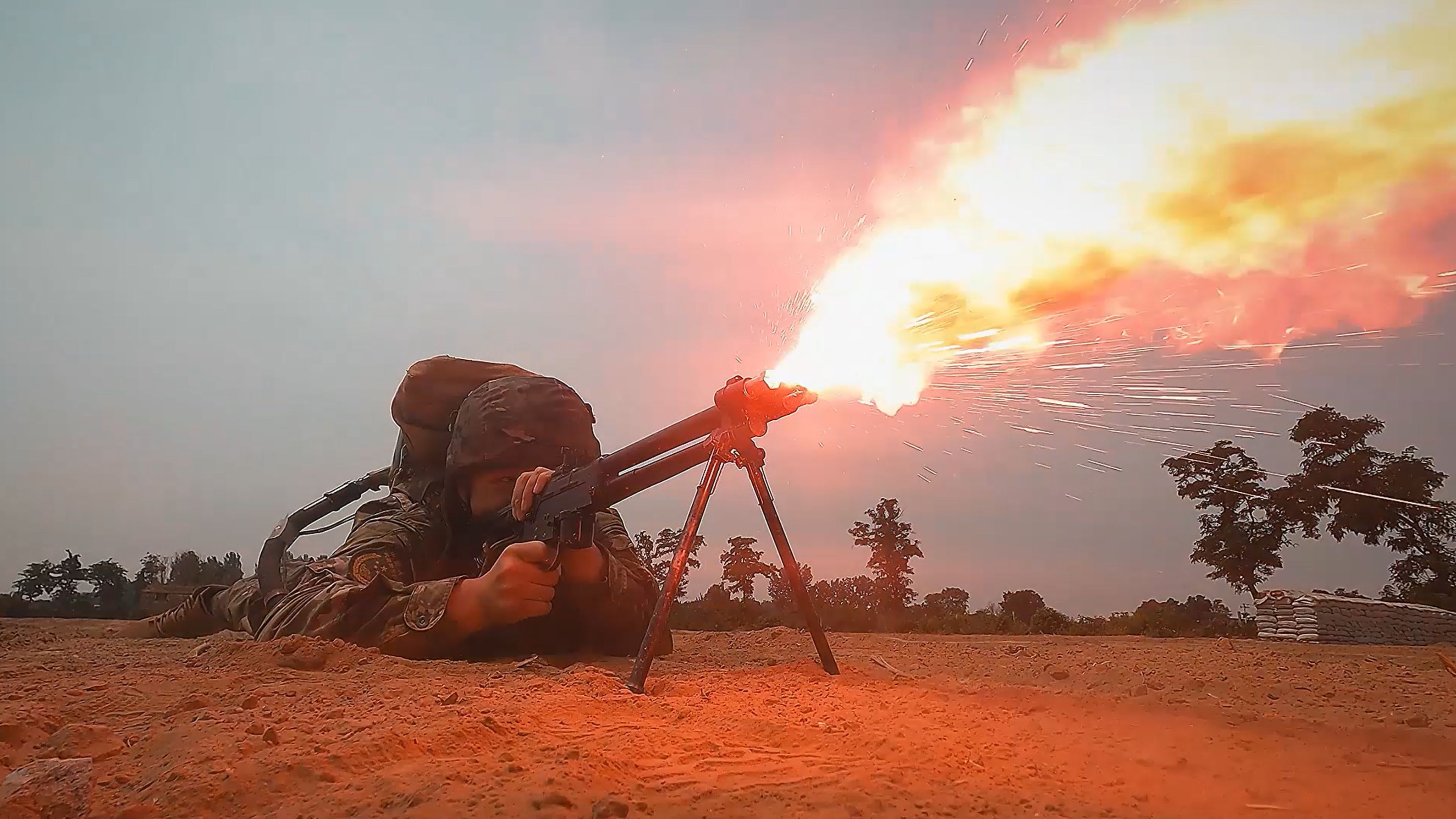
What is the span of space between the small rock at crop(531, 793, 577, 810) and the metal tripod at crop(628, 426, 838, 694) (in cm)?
193

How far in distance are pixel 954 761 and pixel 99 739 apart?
2.73 metres

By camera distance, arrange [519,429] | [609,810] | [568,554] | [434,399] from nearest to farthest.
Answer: [609,810], [568,554], [519,429], [434,399]

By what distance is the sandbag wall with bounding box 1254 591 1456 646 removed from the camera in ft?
30.4

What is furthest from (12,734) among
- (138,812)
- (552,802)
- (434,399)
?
(434,399)

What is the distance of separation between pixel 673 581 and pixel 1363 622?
973cm

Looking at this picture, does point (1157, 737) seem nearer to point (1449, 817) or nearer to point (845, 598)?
point (1449, 817)

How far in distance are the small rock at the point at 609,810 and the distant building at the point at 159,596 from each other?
13.0 m

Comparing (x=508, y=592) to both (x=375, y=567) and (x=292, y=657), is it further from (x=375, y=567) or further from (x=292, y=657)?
(x=375, y=567)

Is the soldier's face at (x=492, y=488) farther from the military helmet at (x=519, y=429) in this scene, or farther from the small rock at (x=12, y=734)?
the small rock at (x=12, y=734)

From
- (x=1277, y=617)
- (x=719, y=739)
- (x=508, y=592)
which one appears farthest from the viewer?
(x=1277, y=617)

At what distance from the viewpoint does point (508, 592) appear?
4500 mm

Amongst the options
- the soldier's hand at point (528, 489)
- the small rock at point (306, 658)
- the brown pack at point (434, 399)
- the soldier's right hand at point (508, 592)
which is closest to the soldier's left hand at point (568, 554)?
the soldier's hand at point (528, 489)

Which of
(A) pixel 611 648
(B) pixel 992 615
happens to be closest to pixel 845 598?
(B) pixel 992 615

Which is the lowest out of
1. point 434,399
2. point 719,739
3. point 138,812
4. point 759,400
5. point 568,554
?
point 138,812
